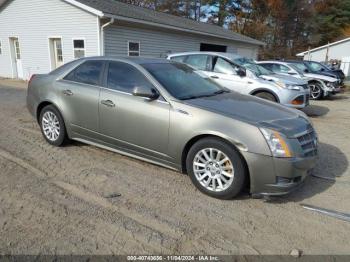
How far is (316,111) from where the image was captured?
10039 millimetres

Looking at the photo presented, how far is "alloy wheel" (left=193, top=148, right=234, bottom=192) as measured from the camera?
354 centimetres

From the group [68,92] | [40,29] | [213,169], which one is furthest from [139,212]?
[40,29]

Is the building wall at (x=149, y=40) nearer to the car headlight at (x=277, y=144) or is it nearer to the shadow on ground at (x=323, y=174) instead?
the shadow on ground at (x=323, y=174)

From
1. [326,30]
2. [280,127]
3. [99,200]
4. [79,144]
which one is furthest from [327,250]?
[326,30]

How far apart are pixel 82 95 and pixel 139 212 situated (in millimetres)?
2285

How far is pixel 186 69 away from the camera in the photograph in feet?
16.2

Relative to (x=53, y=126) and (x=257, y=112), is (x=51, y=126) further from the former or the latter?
(x=257, y=112)

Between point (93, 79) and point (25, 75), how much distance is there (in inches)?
562

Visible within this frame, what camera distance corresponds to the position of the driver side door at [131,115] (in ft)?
13.0

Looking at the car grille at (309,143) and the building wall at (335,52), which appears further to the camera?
the building wall at (335,52)

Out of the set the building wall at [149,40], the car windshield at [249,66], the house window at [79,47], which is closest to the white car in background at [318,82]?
the car windshield at [249,66]

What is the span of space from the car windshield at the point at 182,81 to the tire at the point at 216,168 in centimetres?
79

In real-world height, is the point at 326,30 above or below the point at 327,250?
above

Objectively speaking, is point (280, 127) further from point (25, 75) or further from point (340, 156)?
point (25, 75)
